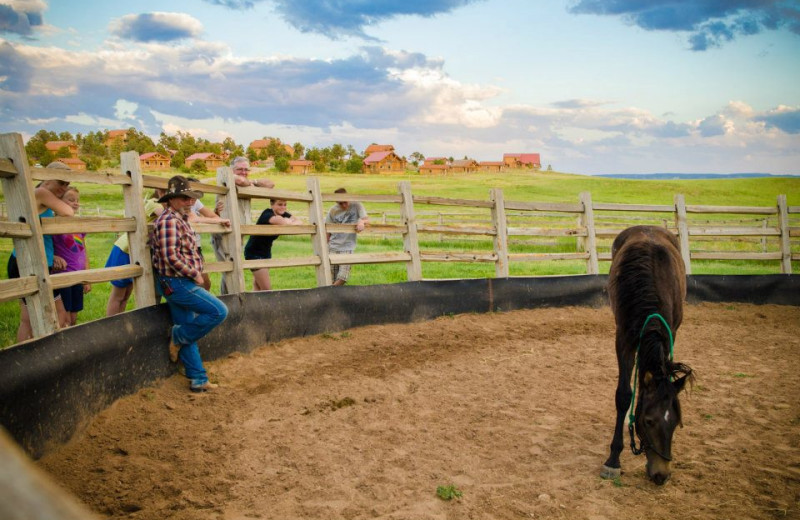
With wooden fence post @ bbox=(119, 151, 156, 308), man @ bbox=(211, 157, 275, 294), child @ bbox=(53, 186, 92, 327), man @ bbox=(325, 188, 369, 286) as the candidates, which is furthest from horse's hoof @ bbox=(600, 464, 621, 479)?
man @ bbox=(325, 188, 369, 286)

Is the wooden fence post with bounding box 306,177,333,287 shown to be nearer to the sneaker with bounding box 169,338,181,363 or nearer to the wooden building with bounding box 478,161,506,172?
the sneaker with bounding box 169,338,181,363

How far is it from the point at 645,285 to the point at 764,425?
1.74m

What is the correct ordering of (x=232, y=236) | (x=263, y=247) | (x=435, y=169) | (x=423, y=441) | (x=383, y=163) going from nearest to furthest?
(x=423, y=441) < (x=232, y=236) < (x=263, y=247) < (x=383, y=163) < (x=435, y=169)

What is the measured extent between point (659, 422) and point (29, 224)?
4.22 meters

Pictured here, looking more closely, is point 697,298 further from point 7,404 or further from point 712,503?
point 7,404

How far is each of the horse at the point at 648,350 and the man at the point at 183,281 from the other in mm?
3367

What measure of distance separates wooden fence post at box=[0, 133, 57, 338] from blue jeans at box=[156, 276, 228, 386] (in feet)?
3.81

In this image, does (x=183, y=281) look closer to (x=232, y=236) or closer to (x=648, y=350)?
(x=232, y=236)

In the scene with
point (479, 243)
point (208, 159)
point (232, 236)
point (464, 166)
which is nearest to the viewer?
point (232, 236)

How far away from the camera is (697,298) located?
1002cm

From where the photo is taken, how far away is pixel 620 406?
3.98 meters

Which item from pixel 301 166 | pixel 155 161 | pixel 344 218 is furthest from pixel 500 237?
pixel 301 166

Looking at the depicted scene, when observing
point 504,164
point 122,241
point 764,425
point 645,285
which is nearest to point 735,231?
point 764,425

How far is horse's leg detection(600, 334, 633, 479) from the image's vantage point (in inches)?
147
